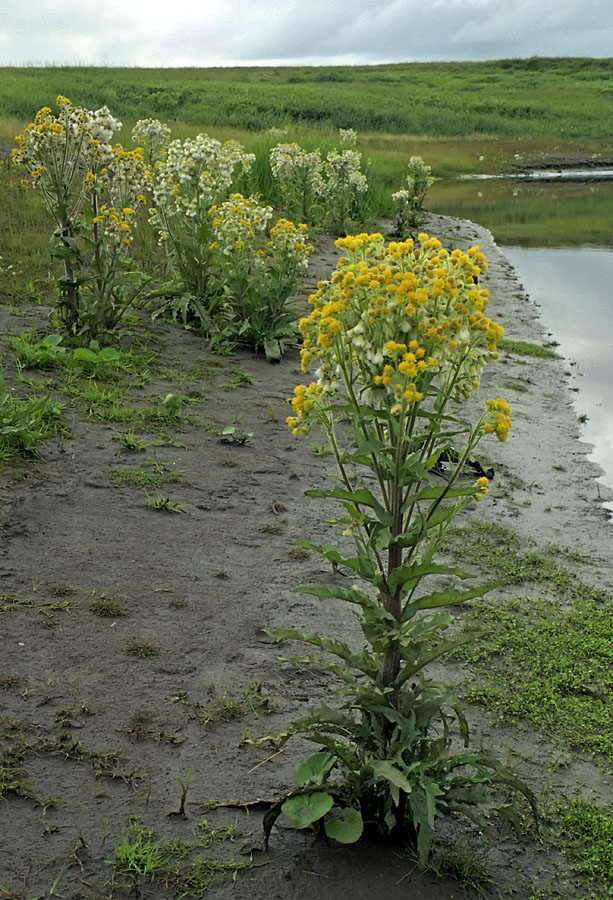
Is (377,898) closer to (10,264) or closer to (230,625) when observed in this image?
(230,625)

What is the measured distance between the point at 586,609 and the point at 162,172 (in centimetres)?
577

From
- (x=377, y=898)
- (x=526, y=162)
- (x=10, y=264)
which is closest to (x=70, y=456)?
(x=377, y=898)

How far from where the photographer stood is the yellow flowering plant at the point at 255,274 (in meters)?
7.91

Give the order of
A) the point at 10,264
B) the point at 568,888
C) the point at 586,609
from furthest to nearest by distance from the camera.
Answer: the point at 10,264
the point at 586,609
the point at 568,888

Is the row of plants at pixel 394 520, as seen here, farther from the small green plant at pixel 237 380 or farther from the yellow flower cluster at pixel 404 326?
the small green plant at pixel 237 380

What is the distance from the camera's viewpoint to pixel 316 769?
272 centimetres

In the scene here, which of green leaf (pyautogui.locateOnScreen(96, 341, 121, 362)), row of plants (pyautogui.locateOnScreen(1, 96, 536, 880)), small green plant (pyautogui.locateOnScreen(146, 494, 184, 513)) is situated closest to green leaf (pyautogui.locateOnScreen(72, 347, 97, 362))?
green leaf (pyautogui.locateOnScreen(96, 341, 121, 362))

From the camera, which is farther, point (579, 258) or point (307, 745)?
point (579, 258)

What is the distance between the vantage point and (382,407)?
2.67 m

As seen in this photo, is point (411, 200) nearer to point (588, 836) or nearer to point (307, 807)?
point (588, 836)

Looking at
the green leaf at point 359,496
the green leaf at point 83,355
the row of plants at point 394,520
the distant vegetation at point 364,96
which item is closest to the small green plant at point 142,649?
the row of plants at point 394,520

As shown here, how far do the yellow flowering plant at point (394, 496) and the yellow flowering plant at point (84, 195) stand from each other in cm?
439

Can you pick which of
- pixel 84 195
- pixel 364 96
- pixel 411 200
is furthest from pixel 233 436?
pixel 364 96

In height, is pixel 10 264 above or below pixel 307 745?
above
